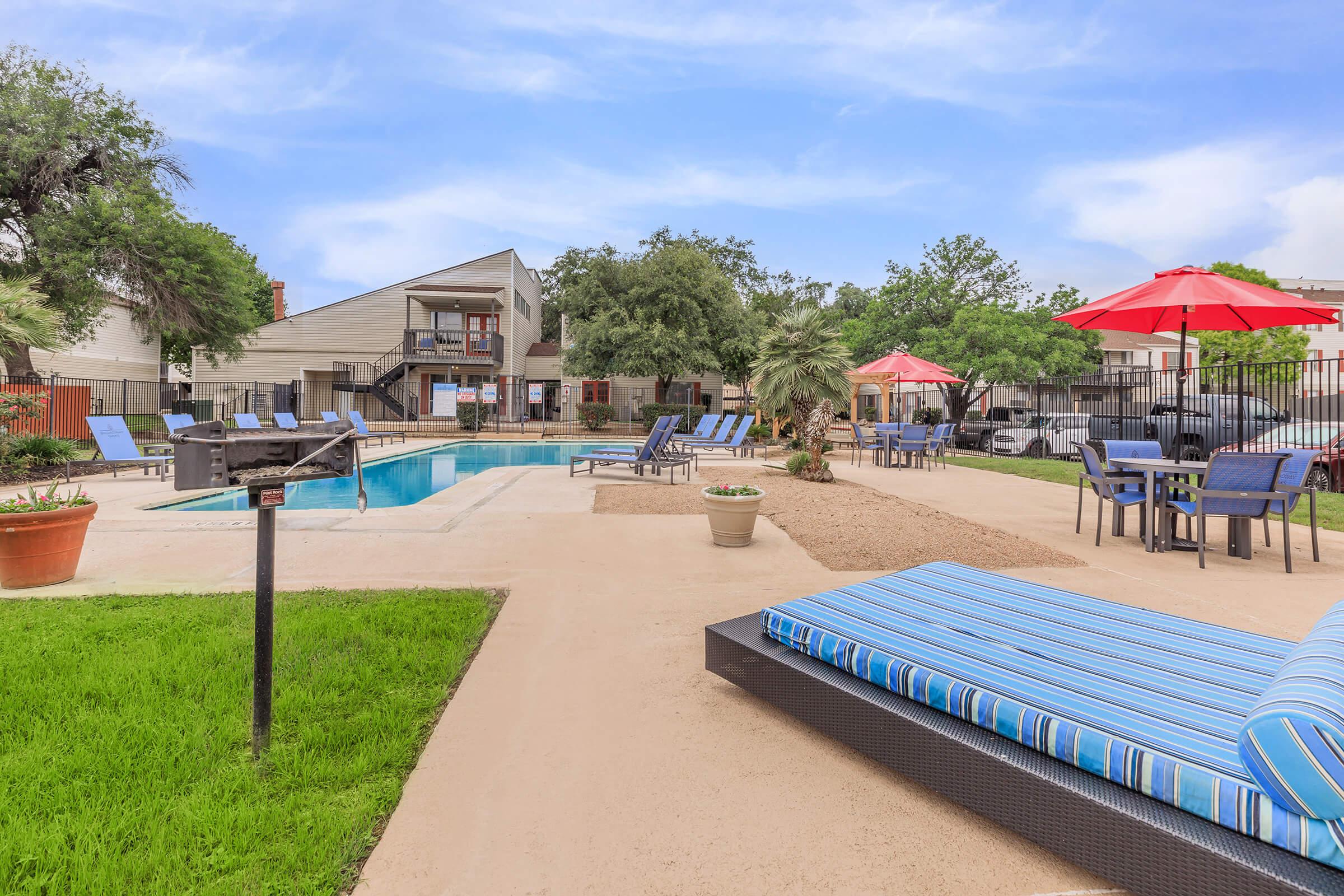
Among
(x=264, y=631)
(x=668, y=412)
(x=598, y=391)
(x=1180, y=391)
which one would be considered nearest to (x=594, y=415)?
(x=668, y=412)

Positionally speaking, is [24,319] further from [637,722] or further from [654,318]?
[654,318]

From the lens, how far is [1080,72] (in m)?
12.2

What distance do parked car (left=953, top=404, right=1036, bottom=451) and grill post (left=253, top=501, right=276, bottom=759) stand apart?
1888 centimetres

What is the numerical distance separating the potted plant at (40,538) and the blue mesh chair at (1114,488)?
8440 mm

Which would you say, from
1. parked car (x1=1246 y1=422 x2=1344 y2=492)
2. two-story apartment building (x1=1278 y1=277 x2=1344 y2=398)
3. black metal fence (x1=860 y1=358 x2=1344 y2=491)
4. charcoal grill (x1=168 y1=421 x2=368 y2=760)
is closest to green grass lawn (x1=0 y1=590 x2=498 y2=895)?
charcoal grill (x1=168 y1=421 x2=368 y2=760)

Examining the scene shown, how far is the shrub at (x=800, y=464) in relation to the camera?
10.9 metres

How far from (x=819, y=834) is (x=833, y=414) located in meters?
9.62

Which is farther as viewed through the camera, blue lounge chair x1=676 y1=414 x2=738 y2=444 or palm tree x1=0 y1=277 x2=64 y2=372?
blue lounge chair x1=676 y1=414 x2=738 y2=444

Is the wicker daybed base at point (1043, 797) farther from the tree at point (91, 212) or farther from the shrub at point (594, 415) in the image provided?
the shrub at point (594, 415)

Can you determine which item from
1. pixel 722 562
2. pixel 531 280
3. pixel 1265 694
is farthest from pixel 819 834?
pixel 531 280

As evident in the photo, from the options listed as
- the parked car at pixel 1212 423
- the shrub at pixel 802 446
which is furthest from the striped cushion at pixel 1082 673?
the parked car at pixel 1212 423

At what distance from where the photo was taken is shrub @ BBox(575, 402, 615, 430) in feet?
87.1

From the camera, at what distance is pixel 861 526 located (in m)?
6.74

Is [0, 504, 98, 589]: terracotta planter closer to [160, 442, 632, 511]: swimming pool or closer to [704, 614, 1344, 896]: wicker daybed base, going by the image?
[160, 442, 632, 511]: swimming pool
